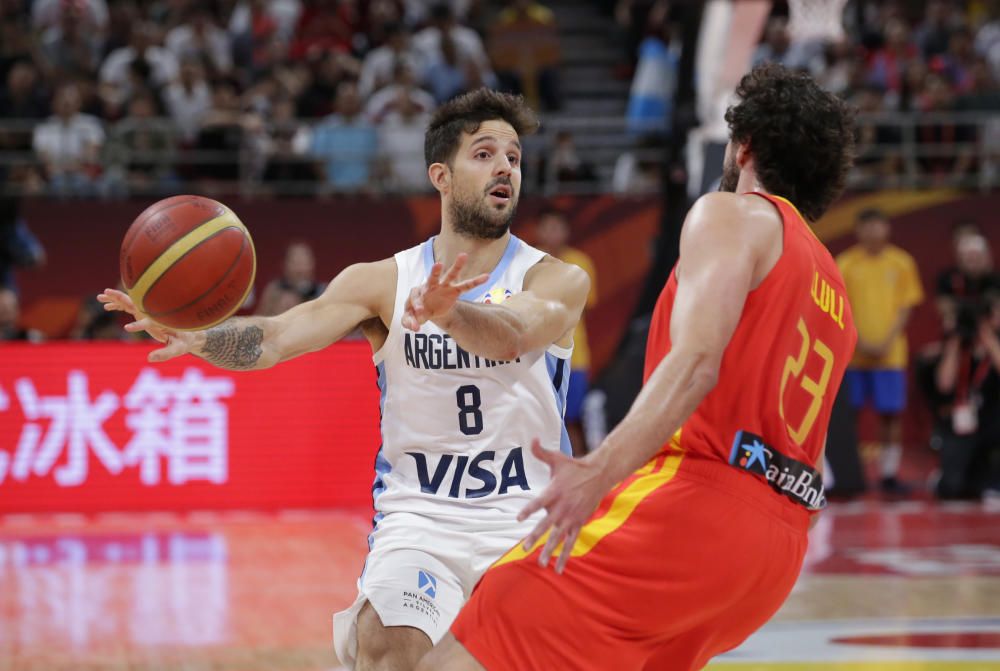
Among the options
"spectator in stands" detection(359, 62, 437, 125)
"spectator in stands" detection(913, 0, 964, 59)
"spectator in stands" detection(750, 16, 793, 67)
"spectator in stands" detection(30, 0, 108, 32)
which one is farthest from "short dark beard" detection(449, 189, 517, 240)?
"spectator in stands" detection(913, 0, 964, 59)

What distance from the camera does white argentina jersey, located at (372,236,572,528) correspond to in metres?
4.11

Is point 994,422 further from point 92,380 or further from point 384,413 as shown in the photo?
point 384,413

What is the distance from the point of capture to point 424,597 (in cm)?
384

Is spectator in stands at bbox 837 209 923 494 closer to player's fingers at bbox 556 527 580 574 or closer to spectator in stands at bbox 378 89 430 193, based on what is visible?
spectator in stands at bbox 378 89 430 193

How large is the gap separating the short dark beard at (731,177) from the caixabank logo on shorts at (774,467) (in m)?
0.65

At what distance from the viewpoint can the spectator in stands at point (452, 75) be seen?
13.6 m

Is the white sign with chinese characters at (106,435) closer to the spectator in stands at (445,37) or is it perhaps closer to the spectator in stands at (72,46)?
the spectator in stands at (72,46)

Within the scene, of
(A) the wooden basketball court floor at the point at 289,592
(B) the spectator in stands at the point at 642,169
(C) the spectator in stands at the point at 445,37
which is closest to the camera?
(A) the wooden basketball court floor at the point at 289,592

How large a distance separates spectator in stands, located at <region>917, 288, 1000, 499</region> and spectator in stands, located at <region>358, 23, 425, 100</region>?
5.87 meters

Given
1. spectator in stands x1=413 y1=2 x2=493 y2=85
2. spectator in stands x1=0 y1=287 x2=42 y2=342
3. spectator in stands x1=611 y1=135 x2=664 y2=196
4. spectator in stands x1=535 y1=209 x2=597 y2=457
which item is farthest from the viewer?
spectator in stands x1=413 y1=2 x2=493 y2=85

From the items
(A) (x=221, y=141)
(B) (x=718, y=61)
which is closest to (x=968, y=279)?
(B) (x=718, y=61)

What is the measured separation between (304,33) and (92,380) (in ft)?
19.0

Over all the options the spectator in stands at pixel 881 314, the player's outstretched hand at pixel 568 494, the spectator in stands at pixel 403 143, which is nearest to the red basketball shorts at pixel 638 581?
the player's outstretched hand at pixel 568 494

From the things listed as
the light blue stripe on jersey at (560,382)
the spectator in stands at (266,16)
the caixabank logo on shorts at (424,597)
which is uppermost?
the spectator in stands at (266,16)
